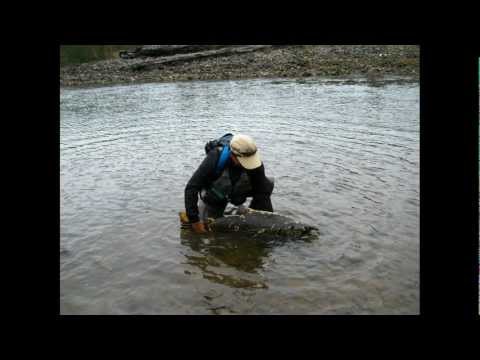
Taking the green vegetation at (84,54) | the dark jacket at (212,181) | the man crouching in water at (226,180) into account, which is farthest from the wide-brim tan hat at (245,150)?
the green vegetation at (84,54)

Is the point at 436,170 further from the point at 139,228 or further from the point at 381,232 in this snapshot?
the point at 139,228

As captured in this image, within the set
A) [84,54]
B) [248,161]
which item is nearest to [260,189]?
[248,161]

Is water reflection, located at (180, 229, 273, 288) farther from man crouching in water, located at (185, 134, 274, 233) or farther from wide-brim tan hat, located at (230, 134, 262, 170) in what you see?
wide-brim tan hat, located at (230, 134, 262, 170)

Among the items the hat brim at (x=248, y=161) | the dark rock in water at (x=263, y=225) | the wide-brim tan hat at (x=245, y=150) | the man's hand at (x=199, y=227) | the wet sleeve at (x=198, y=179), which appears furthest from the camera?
the man's hand at (x=199, y=227)

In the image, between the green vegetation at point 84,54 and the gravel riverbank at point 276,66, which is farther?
the green vegetation at point 84,54

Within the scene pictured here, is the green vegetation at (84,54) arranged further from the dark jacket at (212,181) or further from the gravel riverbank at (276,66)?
the dark jacket at (212,181)

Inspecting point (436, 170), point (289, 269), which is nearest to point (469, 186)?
point (436, 170)

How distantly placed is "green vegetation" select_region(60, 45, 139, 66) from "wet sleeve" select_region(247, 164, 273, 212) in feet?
147

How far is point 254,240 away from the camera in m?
7.18

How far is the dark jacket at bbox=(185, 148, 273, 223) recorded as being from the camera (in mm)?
7051

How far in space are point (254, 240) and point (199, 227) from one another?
101cm

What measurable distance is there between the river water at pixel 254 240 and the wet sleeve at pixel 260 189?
775 mm

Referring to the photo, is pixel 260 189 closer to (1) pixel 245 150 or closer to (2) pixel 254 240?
(2) pixel 254 240

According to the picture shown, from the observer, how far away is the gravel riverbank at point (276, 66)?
30.9m
